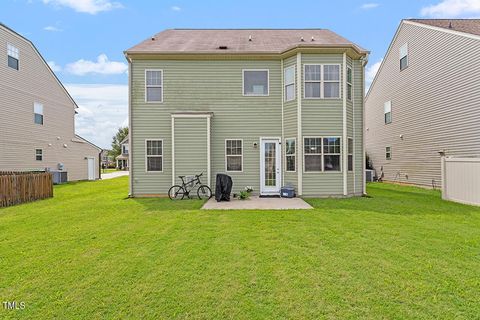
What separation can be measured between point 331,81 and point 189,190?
279 inches

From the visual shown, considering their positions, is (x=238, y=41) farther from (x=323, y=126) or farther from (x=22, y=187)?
(x=22, y=187)

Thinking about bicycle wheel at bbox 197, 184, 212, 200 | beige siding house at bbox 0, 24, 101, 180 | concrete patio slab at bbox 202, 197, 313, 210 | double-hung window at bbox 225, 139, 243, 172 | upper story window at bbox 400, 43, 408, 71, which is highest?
upper story window at bbox 400, 43, 408, 71

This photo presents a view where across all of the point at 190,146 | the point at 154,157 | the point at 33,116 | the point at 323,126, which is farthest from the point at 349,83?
the point at 33,116

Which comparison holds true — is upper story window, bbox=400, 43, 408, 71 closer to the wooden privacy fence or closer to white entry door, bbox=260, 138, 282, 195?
white entry door, bbox=260, 138, 282, 195

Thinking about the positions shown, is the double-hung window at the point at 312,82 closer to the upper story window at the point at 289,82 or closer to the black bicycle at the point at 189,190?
the upper story window at the point at 289,82

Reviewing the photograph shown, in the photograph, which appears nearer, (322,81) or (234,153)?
(322,81)

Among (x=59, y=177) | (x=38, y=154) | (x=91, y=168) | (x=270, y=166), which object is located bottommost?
(x=59, y=177)

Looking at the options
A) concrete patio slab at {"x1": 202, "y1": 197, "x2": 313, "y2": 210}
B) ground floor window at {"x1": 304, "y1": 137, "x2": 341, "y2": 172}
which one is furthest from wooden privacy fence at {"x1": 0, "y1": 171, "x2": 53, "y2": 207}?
ground floor window at {"x1": 304, "y1": 137, "x2": 341, "y2": 172}

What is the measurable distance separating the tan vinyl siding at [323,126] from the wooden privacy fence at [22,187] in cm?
1080

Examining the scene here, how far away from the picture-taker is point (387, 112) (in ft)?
60.7

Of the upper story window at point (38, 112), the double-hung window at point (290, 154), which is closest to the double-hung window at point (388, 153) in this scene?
the double-hung window at point (290, 154)

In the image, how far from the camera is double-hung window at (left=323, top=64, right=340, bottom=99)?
1110 centimetres

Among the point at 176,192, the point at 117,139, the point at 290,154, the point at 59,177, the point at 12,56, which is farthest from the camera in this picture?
the point at 117,139

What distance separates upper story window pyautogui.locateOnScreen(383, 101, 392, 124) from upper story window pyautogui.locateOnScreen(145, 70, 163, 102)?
1441 cm
